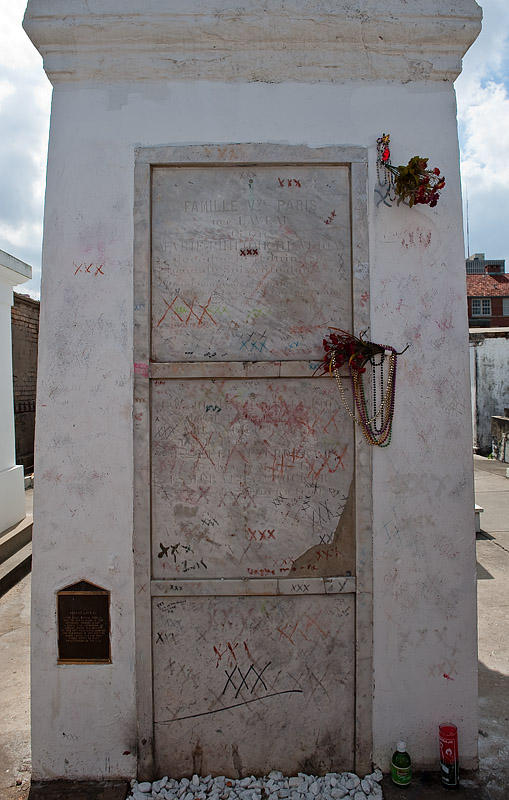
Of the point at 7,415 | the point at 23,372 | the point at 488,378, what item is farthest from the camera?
the point at 488,378

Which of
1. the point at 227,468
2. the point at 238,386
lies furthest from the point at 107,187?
the point at 227,468

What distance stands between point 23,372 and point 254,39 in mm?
9879

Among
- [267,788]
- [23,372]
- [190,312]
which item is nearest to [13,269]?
[190,312]

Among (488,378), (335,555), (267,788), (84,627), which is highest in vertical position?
(488,378)

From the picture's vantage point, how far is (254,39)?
10.5 feet

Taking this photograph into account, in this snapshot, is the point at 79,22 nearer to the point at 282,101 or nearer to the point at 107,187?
the point at 107,187

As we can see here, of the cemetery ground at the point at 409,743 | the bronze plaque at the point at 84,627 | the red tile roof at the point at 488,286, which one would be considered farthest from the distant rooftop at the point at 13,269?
the red tile roof at the point at 488,286

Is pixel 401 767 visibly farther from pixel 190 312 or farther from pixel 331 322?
pixel 190 312

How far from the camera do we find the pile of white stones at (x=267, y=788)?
3.05m

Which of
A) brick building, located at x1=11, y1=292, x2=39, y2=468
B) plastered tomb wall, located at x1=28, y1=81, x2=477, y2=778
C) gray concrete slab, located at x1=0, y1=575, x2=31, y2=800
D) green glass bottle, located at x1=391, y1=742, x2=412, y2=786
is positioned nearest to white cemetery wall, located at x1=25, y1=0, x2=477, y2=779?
plastered tomb wall, located at x1=28, y1=81, x2=477, y2=778

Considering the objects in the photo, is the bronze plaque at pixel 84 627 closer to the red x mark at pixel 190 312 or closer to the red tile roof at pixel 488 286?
the red x mark at pixel 190 312

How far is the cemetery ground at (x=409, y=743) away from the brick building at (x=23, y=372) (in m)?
5.67

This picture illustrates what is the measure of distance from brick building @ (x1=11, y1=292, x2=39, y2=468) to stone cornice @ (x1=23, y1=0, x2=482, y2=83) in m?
8.88

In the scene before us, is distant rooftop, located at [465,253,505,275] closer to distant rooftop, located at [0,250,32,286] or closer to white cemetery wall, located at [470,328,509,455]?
white cemetery wall, located at [470,328,509,455]
